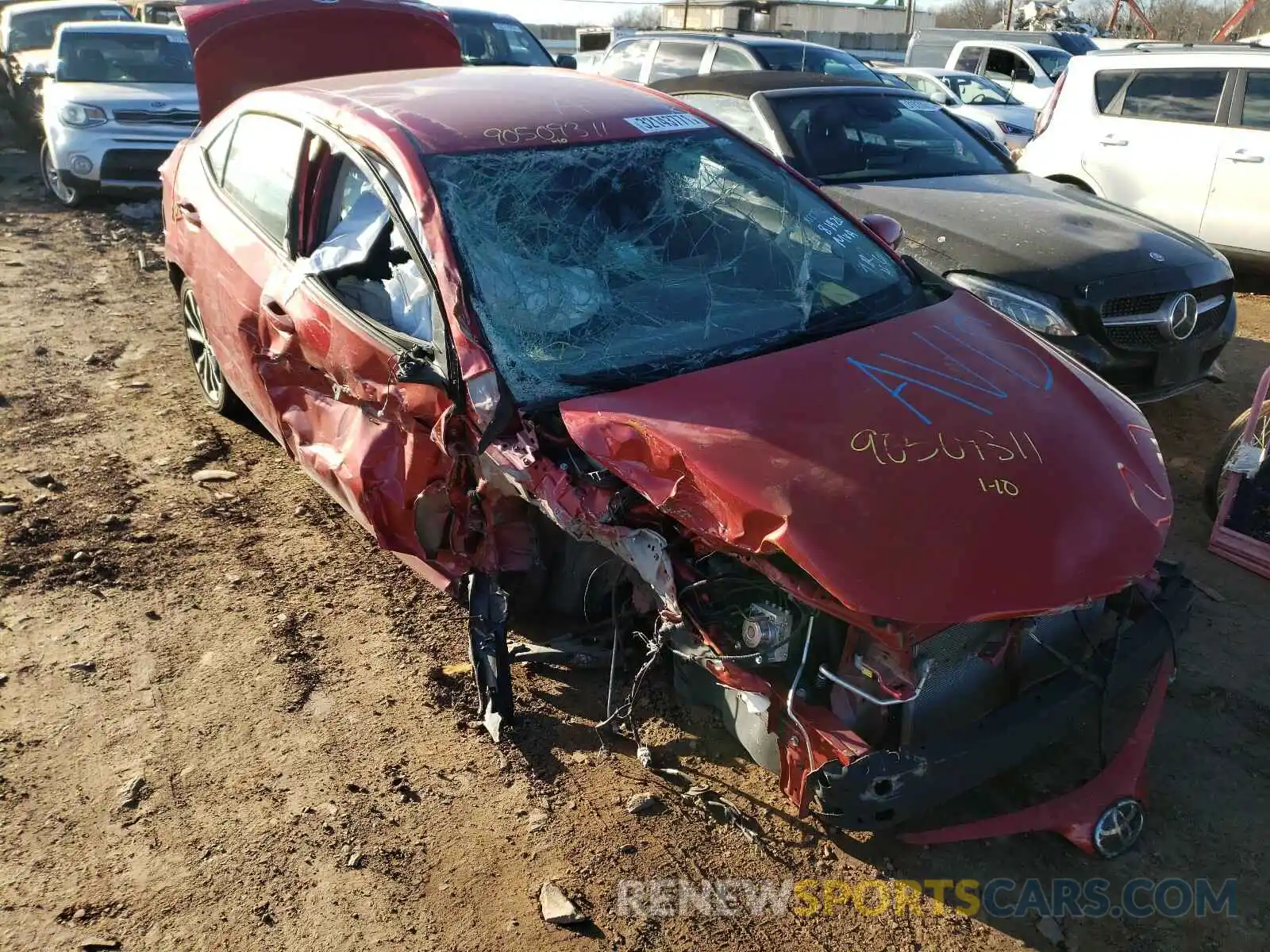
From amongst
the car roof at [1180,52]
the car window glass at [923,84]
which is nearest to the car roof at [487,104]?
the car roof at [1180,52]

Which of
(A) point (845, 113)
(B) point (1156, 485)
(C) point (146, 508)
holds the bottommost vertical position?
(C) point (146, 508)

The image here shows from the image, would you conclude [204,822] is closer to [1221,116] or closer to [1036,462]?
A: [1036,462]

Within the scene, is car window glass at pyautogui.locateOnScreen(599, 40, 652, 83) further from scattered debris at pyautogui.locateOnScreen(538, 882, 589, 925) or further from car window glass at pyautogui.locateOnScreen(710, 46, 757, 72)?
scattered debris at pyautogui.locateOnScreen(538, 882, 589, 925)

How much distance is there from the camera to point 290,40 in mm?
5324

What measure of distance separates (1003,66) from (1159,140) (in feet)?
28.8

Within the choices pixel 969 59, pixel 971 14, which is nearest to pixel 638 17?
pixel 971 14

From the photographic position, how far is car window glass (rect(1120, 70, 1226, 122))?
7.87m

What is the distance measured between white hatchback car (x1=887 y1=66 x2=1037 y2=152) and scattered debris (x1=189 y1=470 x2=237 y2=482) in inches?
372

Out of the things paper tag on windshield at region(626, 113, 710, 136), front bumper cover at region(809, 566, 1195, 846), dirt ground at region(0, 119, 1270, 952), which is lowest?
dirt ground at region(0, 119, 1270, 952)

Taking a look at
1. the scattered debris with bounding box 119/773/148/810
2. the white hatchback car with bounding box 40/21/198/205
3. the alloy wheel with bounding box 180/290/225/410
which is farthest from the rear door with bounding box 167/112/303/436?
the white hatchback car with bounding box 40/21/198/205

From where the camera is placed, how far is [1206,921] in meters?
2.65

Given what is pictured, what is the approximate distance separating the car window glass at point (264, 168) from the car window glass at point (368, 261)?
0.96 ft

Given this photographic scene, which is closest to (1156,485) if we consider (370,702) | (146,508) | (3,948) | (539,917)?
(539,917)

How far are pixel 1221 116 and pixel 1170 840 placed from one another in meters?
6.87
